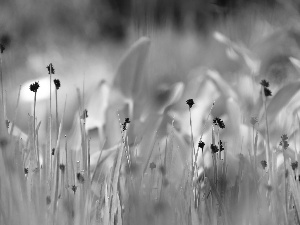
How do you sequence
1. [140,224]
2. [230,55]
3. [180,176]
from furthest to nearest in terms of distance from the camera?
1. [230,55]
2. [180,176]
3. [140,224]

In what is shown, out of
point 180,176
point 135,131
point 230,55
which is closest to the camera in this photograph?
point 180,176

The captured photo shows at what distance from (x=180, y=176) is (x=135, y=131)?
17 centimetres

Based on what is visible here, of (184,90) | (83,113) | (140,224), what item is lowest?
(140,224)

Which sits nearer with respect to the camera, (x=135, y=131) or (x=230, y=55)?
(x=135, y=131)

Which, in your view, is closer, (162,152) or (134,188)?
(134,188)

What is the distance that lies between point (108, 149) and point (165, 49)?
17 cm

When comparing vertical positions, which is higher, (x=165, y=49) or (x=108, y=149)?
(x=165, y=49)

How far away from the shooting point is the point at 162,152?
52 cm

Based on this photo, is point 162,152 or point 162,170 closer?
point 162,170

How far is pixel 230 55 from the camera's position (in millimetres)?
740

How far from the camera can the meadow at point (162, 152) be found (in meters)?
0.36

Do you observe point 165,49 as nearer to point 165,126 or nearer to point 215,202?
point 165,126

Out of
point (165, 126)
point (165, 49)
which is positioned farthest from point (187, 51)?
point (165, 126)

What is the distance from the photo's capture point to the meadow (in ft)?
1.19
